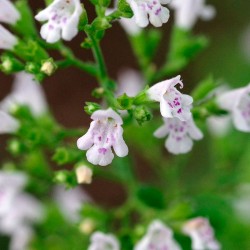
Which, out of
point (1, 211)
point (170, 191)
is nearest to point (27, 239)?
point (1, 211)

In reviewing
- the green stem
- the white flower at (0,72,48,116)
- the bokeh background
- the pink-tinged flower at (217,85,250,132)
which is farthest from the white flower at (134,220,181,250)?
the bokeh background

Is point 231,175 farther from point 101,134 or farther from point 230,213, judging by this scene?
point 101,134

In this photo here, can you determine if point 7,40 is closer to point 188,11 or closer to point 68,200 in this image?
point 188,11

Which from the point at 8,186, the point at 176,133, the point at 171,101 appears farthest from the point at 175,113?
the point at 8,186

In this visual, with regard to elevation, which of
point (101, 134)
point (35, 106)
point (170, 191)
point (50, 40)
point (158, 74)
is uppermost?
point (35, 106)

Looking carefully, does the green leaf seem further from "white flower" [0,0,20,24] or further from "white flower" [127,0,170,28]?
"white flower" [127,0,170,28]

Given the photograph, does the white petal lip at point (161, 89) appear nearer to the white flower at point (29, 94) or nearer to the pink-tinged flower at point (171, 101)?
the pink-tinged flower at point (171, 101)
